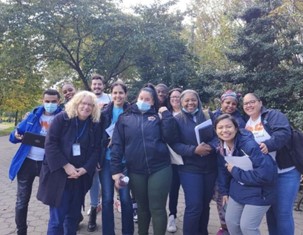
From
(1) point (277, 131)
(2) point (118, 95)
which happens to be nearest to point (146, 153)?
(2) point (118, 95)

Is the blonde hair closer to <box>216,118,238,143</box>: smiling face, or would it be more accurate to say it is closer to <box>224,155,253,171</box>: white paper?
<box>216,118,238,143</box>: smiling face

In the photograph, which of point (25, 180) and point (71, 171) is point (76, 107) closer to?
point (71, 171)

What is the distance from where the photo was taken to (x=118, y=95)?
3.92 meters

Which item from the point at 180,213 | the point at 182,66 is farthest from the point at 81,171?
the point at 182,66

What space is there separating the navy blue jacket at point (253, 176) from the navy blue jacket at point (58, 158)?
153 cm

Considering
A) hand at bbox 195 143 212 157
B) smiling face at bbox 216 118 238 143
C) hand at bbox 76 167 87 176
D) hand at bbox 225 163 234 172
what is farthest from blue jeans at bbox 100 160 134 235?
smiling face at bbox 216 118 238 143

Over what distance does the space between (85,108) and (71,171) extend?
26.6 inches

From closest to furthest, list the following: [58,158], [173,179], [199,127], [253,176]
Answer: [253,176], [58,158], [199,127], [173,179]

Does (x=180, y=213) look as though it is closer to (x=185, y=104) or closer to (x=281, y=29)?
(x=185, y=104)

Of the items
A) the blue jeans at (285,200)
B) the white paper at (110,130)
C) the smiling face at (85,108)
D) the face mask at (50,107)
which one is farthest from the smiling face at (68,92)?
the blue jeans at (285,200)

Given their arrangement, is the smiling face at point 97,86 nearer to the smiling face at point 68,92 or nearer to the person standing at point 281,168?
the smiling face at point 68,92

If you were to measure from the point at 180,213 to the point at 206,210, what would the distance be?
158 cm

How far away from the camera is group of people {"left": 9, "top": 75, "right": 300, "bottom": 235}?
10.1ft

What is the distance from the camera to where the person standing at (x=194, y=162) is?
3.58 m
